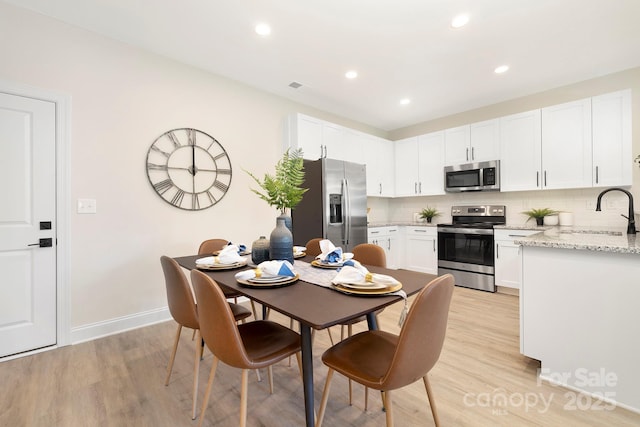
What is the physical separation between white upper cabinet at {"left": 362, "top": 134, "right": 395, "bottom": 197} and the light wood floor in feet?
9.55

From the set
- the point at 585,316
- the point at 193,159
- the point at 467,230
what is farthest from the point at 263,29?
the point at 467,230

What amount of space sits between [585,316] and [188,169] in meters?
3.48

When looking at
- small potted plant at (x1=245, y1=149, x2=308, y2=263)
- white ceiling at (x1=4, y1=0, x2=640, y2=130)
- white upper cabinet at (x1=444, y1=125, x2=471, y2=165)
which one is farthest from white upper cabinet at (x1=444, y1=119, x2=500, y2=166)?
small potted plant at (x1=245, y1=149, x2=308, y2=263)

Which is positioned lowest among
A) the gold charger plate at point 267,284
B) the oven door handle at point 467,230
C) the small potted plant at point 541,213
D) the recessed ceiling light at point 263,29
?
the gold charger plate at point 267,284

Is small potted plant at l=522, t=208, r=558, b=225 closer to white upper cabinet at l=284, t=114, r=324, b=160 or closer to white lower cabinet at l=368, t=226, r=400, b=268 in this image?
white lower cabinet at l=368, t=226, r=400, b=268

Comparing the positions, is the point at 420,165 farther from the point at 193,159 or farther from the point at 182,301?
the point at 182,301

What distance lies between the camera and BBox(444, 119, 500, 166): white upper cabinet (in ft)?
13.1

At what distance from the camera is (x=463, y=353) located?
219 centimetres

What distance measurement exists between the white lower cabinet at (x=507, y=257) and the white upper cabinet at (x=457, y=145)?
1258mm

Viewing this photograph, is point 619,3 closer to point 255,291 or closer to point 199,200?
point 255,291

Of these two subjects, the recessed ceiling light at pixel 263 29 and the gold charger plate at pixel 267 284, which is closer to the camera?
the gold charger plate at pixel 267 284

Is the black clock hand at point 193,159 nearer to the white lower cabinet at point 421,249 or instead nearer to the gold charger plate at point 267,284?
the gold charger plate at point 267,284

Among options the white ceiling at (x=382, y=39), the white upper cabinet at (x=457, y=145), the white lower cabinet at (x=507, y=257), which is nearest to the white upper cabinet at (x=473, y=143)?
the white upper cabinet at (x=457, y=145)

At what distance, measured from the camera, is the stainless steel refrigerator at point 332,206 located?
352cm
